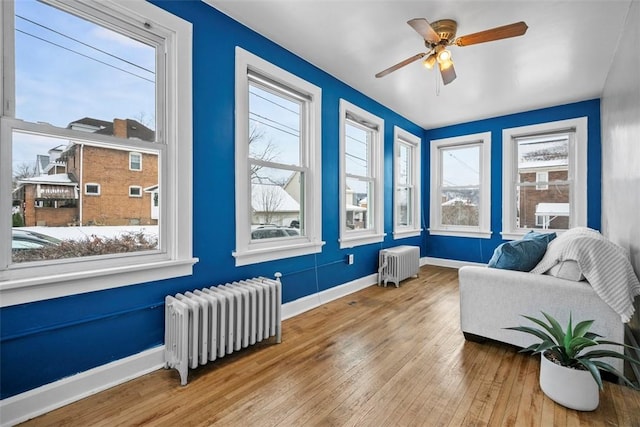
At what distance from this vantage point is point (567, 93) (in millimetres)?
3984

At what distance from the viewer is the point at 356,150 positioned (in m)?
4.09

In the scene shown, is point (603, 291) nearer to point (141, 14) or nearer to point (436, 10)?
point (436, 10)

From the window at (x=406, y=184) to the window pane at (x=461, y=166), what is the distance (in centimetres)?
62

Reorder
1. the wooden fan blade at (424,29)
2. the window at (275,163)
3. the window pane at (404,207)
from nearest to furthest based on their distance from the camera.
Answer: the wooden fan blade at (424,29)
the window at (275,163)
the window pane at (404,207)

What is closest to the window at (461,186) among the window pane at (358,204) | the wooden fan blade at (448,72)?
the window pane at (358,204)

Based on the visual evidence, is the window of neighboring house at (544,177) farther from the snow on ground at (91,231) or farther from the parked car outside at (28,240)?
the parked car outside at (28,240)

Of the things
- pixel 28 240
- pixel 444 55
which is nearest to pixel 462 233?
pixel 444 55

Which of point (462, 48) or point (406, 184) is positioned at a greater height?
point (462, 48)

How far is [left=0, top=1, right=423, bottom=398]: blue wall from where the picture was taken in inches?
62.1

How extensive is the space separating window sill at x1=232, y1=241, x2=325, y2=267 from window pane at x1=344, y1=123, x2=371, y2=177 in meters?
1.24

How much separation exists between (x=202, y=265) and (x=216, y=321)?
19.5 inches

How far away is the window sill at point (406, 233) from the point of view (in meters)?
4.81

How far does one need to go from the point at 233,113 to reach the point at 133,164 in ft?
2.93

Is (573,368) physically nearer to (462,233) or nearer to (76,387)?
(76,387)
